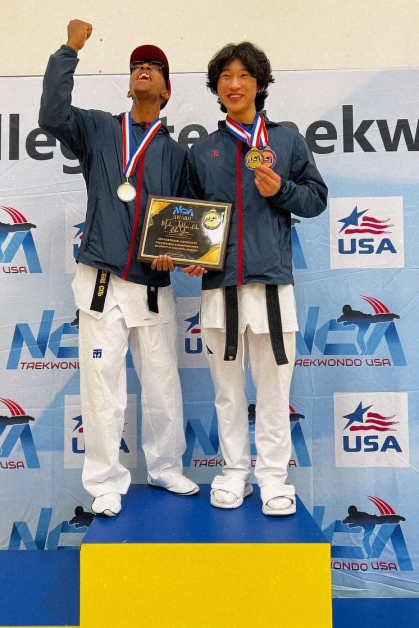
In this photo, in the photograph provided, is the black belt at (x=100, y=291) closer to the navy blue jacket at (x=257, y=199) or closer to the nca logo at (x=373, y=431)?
the navy blue jacket at (x=257, y=199)

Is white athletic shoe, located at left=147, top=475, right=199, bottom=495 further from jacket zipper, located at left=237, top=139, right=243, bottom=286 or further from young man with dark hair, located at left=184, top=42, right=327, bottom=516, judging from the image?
jacket zipper, located at left=237, top=139, right=243, bottom=286

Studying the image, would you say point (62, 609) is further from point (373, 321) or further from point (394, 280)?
point (394, 280)

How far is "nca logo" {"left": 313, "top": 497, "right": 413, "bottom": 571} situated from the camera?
2.82 meters

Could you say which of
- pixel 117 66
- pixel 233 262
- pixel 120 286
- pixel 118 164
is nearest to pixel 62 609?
pixel 120 286

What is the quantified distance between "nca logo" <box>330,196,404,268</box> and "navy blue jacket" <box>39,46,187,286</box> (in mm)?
965

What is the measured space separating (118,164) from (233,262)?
635 mm

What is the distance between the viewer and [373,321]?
9.50 ft

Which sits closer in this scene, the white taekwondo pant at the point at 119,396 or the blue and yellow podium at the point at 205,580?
the blue and yellow podium at the point at 205,580

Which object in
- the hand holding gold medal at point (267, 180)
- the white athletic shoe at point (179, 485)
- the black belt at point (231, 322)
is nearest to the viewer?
the hand holding gold medal at point (267, 180)

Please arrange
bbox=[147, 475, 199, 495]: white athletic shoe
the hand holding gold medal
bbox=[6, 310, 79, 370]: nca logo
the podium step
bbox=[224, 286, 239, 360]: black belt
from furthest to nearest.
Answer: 1. bbox=[6, 310, 79, 370]: nca logo
2. bbox=[147, 475, 199, 495]: white athletic shoe
3. bbox=[224, 286, 239, 360]: black belt
4. the hand holding gold medal
5. the podium step

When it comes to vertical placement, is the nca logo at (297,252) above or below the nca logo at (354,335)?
above

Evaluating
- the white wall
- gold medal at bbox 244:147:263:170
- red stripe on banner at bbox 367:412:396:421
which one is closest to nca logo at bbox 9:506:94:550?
red stripe on banner at bbox 367:412:396:421

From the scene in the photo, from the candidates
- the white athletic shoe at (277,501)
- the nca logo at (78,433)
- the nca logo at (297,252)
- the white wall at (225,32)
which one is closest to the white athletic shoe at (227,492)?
the white athletic shoe at (277,501)

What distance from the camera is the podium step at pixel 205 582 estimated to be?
6.01ft
